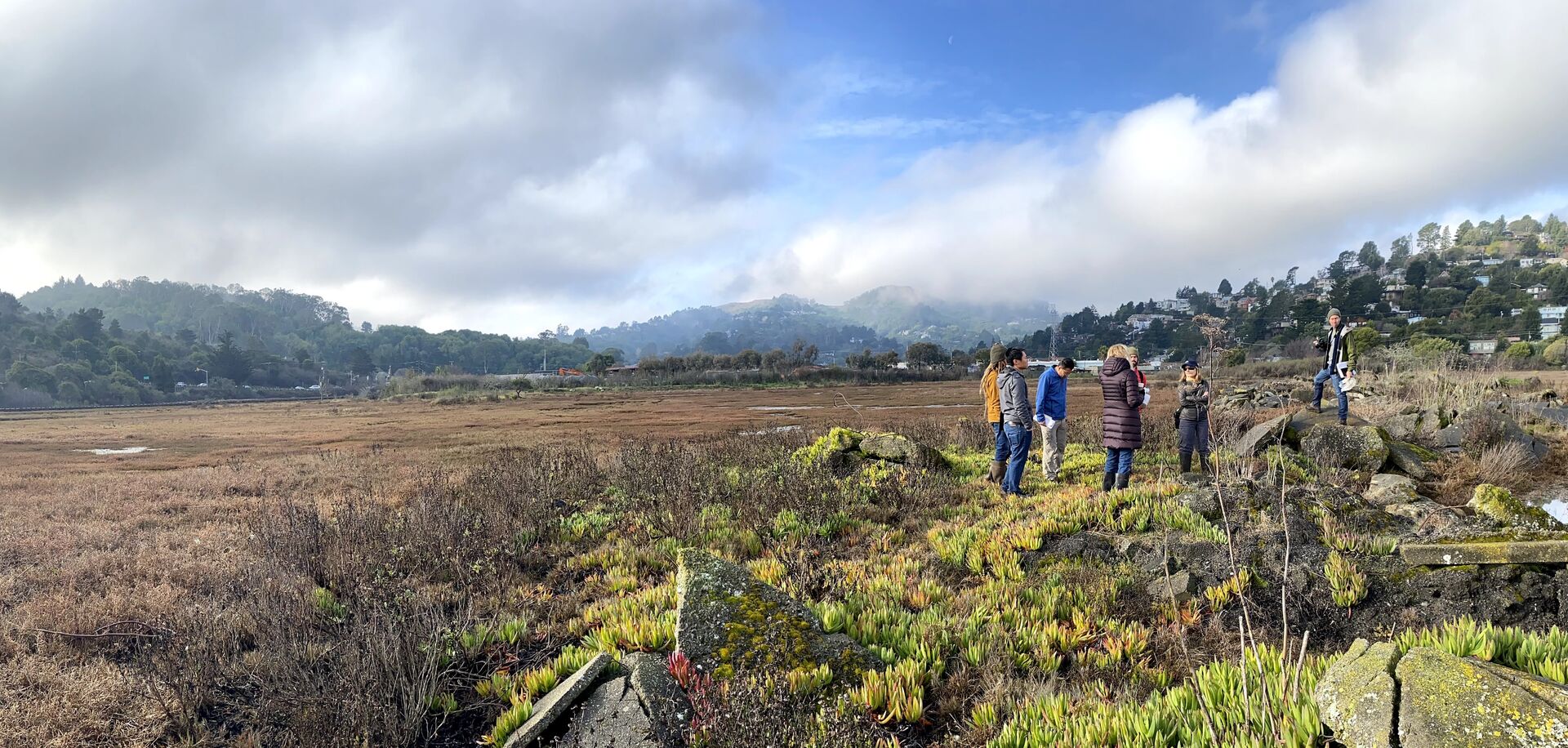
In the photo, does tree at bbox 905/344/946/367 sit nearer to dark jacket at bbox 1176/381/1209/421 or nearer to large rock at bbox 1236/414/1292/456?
large rock at bbox 1236/414/1292/456

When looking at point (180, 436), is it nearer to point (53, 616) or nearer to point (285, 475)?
point (285, 475)

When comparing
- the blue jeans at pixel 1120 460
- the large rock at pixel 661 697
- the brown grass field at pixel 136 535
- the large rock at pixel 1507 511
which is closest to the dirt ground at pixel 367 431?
the brown grass field at pixel 136 535

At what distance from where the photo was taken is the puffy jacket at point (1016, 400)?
29.0ft

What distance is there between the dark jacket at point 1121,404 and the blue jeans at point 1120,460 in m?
0.11

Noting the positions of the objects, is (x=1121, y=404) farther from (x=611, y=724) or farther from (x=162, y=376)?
(x=162, y=376)

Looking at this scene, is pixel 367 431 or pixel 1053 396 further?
pixel 367 431

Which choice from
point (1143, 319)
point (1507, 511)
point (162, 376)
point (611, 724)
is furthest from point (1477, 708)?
point (1143, 319)

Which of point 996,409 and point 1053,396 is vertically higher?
point 1053,396

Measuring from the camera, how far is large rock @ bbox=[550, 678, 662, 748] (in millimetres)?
3264

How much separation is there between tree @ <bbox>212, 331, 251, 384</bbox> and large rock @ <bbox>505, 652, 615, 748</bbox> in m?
158

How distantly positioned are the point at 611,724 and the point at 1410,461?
13.1 meters

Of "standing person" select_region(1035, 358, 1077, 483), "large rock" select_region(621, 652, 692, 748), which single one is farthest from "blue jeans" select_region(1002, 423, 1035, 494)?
"large rock" select_region(621, 652, 692, 748)

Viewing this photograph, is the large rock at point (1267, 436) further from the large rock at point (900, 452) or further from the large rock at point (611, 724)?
the large rock at point (611, 724)

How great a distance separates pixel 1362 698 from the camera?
96.7 inches
